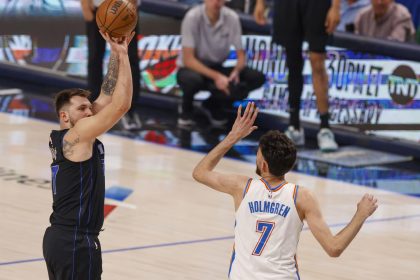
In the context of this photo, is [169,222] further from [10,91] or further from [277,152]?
[10,91]

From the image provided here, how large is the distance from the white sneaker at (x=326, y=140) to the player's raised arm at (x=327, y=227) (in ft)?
19.0

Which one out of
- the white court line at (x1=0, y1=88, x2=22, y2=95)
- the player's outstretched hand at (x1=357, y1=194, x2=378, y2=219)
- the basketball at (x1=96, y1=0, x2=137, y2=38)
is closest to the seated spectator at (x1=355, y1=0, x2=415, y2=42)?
the white court line at (x1=0, y1=88, x2=22, y2=95)

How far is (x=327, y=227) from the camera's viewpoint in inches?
200

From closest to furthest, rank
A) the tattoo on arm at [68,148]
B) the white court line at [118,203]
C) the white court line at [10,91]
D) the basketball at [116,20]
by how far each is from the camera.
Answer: the tattoo on arm at [68,148], the basketball at [116,20], the white court line at [118,203], the white court line at [10,91]

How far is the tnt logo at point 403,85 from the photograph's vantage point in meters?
10.9

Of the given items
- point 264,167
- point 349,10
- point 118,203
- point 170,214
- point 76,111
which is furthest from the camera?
point 349,10

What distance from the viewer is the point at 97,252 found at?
213 inches

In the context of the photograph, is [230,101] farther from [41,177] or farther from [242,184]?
[242,184]

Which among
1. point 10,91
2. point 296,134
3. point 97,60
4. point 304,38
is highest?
point 304,38

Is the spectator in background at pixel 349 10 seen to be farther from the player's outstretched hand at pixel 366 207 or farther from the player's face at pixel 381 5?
the player's outstretched hand at pixel 366 207

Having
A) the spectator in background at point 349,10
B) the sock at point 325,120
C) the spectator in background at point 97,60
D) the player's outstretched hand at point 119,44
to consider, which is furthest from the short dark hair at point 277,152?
the spectator in background at point 349,10

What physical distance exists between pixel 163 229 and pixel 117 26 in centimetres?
246

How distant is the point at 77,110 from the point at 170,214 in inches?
124

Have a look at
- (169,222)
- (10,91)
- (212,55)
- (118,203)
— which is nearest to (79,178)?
(169,222)
